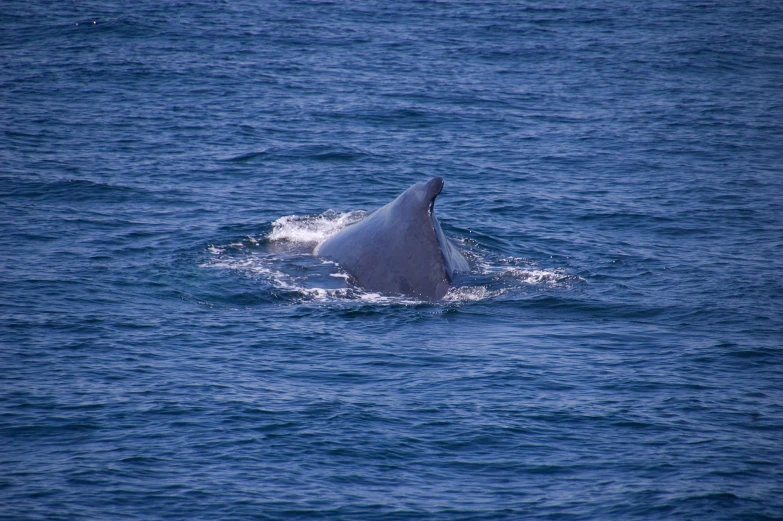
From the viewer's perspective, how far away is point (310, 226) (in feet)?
70.4

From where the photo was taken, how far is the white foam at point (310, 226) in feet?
67.9

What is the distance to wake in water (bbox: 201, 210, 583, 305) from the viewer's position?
17281 millimetres

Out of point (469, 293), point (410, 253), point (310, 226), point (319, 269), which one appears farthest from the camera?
point (310, 226)

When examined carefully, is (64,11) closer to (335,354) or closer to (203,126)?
(203,126)

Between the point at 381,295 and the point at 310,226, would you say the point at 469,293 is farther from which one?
the point at 310,226

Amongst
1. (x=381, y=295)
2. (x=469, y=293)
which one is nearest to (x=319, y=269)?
(x=381, y=295)

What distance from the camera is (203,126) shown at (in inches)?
1192

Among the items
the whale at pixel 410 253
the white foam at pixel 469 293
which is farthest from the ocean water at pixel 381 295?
the whale at pixel 410 253

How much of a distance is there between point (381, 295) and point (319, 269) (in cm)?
199

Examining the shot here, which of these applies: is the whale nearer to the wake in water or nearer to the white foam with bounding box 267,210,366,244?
the wake in water

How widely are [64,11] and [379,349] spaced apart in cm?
3402

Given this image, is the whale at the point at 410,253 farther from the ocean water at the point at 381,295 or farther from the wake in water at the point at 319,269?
the ocean water at the point at 381,295

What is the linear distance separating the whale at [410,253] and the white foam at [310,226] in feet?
9.78

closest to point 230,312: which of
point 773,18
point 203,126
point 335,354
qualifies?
point 335,354
